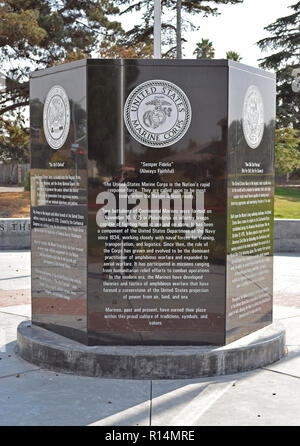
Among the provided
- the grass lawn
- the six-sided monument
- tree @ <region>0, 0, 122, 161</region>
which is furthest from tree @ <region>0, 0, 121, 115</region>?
the six-sided monument

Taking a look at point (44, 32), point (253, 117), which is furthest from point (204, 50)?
point (253, 117)

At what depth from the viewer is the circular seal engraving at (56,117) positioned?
18.5 feet

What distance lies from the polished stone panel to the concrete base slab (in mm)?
156

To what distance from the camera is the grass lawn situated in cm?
2814

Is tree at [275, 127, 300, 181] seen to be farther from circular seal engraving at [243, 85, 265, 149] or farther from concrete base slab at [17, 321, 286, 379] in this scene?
concrete base slab at [17, 321, 286, 379]

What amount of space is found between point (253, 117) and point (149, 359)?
2463 millimetres

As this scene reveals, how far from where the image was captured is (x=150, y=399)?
479 centimetres

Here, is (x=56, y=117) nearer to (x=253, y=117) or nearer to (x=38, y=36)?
(x=253, y=117)

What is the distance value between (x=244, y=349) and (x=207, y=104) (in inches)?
85.8

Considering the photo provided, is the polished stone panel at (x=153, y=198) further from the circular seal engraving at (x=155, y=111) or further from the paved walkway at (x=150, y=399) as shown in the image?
the paved walkway at (x=150, y=399)

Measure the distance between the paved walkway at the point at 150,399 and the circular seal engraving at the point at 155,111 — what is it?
208 cm
